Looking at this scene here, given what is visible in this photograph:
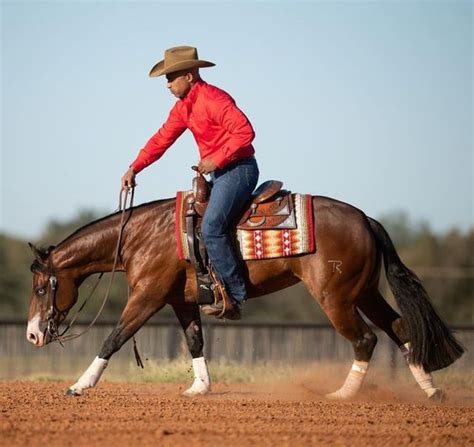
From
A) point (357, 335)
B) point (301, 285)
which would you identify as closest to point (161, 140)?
point (357, 335)

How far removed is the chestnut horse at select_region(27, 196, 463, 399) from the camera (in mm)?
9953

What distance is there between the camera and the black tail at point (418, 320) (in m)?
10.1

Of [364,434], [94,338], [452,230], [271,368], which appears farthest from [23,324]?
[452,230]

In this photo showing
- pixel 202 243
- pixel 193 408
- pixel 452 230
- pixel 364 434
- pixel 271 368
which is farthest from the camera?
pixel 452 230

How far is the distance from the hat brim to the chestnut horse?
1340 mm

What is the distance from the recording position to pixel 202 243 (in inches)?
394

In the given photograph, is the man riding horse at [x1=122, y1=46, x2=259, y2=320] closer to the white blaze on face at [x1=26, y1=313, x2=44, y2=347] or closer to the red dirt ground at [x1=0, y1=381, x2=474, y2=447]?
the red dirt ground at [x1=0, y1=381, x2=474, y2=447]

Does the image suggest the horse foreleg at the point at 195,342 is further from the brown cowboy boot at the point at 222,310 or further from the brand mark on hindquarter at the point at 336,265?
the brand mark on hindquarter at the point at 336,265

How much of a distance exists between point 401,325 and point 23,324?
9.62 metres

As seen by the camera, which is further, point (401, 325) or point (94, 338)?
point (94, 338)

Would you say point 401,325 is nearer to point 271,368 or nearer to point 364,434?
point 364,434

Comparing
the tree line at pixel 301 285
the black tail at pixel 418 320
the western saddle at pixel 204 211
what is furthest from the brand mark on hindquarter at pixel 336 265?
the tree line at pixel 301 285

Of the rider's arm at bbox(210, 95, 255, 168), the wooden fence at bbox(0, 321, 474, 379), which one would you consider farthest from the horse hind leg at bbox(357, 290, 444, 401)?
the wooden fence at bbox(0, 321, 474, 379)

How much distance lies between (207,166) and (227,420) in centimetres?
287
